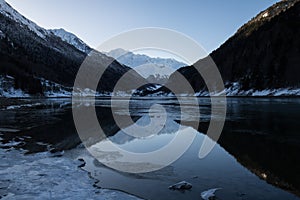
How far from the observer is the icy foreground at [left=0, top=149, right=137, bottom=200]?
7.11 m

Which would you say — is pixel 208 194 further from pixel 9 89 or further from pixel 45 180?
pixel 9 89

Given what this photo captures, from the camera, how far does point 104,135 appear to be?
17.9 metres

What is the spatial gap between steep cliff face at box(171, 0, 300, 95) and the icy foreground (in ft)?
284

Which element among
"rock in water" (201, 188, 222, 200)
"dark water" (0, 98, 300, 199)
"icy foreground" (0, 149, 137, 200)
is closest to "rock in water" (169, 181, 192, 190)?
"dark water" (0, 98, 300, 199)

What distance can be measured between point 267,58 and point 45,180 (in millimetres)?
114918

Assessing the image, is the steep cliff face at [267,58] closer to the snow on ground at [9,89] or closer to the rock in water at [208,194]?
the rock in water at [208,194]

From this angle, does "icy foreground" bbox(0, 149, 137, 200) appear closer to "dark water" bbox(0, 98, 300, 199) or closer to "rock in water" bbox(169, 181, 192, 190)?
"dark water" bbox(0, 98, 300, 199)

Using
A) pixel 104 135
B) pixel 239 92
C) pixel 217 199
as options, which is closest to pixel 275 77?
pixel 239 92

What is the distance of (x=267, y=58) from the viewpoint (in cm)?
10906

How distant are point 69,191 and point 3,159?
5.12 m

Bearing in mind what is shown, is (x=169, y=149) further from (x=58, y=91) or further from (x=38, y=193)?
(x=58, y=91)

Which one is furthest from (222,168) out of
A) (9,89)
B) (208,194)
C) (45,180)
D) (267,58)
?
(9,89)

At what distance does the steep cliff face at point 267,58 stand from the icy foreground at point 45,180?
86.6 m

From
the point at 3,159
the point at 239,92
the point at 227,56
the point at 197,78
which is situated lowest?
the point at 3,159
